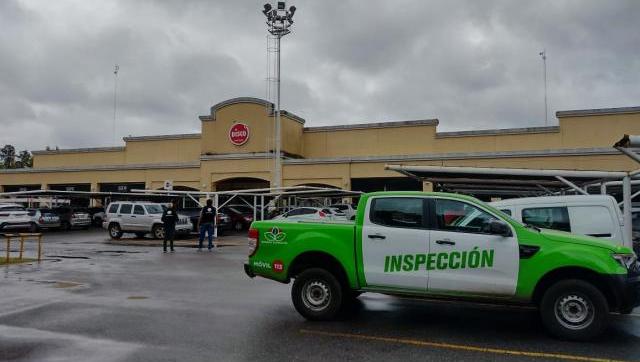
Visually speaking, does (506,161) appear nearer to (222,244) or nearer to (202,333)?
(222,244)

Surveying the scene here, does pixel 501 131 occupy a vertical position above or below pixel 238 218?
above

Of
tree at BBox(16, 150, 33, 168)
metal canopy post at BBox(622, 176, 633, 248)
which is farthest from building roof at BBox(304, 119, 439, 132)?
tree at BBox(16, 150, 33, 168)

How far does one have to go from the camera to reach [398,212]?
8.00 meters

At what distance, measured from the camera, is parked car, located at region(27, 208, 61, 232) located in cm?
3206

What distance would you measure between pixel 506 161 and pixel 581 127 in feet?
18.7

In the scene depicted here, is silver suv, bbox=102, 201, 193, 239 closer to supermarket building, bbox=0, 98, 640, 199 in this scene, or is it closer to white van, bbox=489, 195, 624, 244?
supermarket building, bbox=0, 98, 640, 199

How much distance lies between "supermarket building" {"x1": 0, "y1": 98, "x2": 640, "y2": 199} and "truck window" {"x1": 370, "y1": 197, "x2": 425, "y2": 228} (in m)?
25.8

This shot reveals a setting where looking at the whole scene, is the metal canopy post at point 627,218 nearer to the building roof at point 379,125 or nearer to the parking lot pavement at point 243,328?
the parking lot pavement at point 243,328

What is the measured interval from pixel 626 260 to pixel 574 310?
37.0 inches

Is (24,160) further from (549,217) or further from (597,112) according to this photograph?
(549,217)

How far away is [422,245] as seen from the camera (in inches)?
302

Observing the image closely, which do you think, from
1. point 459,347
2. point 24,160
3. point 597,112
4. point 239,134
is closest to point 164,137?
point 239,134

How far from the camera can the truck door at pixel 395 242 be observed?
7.68m

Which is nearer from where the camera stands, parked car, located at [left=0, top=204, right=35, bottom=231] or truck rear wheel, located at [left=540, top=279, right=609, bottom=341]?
truck rear wheel, located at [left=540, top=279, right=609, bottom=341]
